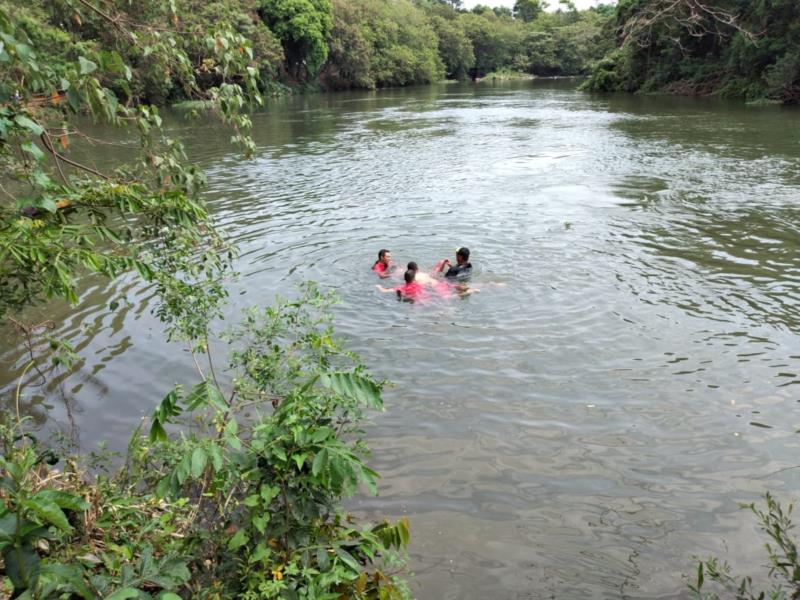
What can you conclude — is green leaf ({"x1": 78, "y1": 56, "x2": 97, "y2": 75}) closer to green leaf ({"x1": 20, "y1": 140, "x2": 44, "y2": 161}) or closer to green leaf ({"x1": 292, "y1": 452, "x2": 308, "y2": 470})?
green leaf ({"x1": 20, "y1": 140, "x2": 44, "y2": 161})

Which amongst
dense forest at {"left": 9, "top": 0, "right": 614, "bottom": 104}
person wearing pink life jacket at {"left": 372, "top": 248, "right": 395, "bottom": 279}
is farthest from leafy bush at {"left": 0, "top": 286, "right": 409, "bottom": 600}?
dense forest at {"left": 9, "top": 0, "right": 614, "bottom": 104}

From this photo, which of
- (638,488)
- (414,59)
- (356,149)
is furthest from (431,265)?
(414,59)

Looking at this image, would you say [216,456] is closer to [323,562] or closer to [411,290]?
[323,562]

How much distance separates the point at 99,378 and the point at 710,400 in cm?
754

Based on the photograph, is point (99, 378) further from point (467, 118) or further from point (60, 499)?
point (467, 118)

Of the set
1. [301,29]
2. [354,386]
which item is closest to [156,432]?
[354,386]

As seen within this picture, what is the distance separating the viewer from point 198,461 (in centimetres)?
304

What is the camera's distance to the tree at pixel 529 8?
160 meters

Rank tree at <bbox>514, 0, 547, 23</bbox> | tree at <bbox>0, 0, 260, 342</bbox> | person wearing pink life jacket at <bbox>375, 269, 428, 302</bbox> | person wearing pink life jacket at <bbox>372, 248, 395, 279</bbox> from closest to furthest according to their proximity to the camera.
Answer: tree at <bbox>0, 0, 260, 342</bbox> < person wearing pink life jacket at <bbox>375, 269, 428, 302</bbox> < person wearing pink life jacket at <bbox>372, 248, 395, 279</bbox> < tree at <bbox>514, 0, 547, 23</bbox>

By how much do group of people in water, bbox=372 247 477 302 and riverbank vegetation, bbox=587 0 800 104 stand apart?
890 inches

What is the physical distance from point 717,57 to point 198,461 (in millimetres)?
53790

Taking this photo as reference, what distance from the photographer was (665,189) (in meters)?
16.8

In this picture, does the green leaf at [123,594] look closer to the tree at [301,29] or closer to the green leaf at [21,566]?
the green leaf at [21,566]

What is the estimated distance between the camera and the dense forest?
1797 inches
